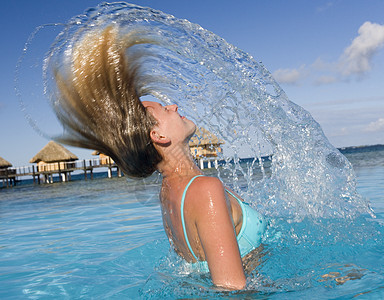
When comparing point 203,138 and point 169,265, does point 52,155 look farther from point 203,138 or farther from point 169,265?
point 169,265

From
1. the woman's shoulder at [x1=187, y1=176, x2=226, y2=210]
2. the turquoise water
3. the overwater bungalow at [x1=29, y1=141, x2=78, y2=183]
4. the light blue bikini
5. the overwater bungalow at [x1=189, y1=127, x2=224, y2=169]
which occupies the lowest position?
the turquoise water

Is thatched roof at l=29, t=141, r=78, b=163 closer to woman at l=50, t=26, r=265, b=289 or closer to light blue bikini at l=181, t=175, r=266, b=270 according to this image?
woman at l=50, t=26, r=265, b=289

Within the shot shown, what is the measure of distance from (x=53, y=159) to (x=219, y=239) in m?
42.9

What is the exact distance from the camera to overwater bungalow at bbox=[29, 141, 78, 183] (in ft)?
136

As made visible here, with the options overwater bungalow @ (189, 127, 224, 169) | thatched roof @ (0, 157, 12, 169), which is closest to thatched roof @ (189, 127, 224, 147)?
overwater bungalow @ (189, 127, 224, 169)

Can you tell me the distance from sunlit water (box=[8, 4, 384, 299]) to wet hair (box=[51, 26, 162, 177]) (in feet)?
0.43

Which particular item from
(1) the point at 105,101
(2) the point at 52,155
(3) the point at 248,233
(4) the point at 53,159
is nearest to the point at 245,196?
(3) the point at 248,233

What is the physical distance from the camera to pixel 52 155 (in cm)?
4250

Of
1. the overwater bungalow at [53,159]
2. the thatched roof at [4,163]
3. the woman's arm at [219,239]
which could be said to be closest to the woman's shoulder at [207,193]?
the woman's arm at [219,239]

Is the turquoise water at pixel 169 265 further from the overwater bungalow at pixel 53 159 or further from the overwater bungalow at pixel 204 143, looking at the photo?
the overwater bungalow at pixel 53 159

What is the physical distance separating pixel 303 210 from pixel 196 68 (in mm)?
1942

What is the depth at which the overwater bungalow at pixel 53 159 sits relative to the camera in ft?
136

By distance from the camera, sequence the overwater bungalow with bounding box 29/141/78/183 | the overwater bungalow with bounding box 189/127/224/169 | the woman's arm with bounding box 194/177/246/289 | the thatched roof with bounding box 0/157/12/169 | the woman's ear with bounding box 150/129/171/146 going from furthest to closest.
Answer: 1. the thatched roof with bounding box 0/157/12/169
2. the overwater bungalow with bounding box 29/141/78/183
3. the overwater bungalow with bounding box 189/127/224/169
4. the woman's ear with bounding box 150/129/171/146
5. the woman's arm with bounding box 194/177/246/289

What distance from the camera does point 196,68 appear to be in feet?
12.6
